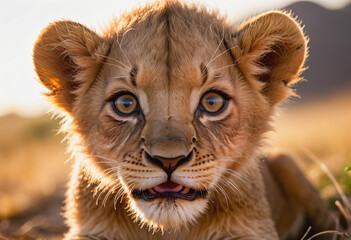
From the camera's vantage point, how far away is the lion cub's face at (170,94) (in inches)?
124

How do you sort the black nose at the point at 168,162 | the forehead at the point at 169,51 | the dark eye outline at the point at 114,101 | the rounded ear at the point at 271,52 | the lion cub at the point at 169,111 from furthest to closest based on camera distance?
1. the rounded ear at the point at 271,52
2. the dark eye outline at the point at 114,101
3. the forehead at the point at 169,51
4. the lion cub at the point at 169,111
5. the black nose at the point at 168,162

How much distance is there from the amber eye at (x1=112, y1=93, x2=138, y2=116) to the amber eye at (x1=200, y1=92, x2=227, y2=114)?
0.48 meters

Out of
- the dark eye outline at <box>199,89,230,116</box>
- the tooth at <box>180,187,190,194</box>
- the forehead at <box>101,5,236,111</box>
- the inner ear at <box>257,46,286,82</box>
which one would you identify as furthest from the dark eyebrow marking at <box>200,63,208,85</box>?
the tooth at <box>180,187,190,194</box>

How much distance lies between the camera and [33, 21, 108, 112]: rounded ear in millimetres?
3711

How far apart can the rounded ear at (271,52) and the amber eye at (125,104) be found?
0.88m

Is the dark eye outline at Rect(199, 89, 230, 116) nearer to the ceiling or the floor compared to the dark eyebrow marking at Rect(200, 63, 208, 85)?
nearer to the floor

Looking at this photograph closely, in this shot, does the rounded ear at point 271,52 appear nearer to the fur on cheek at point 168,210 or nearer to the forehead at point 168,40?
the forehead at point 168,40

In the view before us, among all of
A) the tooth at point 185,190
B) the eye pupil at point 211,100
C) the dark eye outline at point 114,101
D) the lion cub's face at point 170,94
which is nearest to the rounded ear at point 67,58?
the lion cub's face at point 170,94

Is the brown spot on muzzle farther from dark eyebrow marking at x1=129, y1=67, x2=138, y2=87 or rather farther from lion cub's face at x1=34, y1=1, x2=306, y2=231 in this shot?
dark eyebrow marking at x1=129, y1=67, x2=138, y2=87

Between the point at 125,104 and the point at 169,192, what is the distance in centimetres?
77

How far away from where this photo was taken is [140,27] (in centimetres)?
368

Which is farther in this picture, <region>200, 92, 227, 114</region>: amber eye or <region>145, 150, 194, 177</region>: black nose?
<region>200, 92, 227, 114</region>: amber eye

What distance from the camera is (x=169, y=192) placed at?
310 centimetres

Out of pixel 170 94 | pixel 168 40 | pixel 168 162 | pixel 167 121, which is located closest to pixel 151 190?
pixel 168 162
